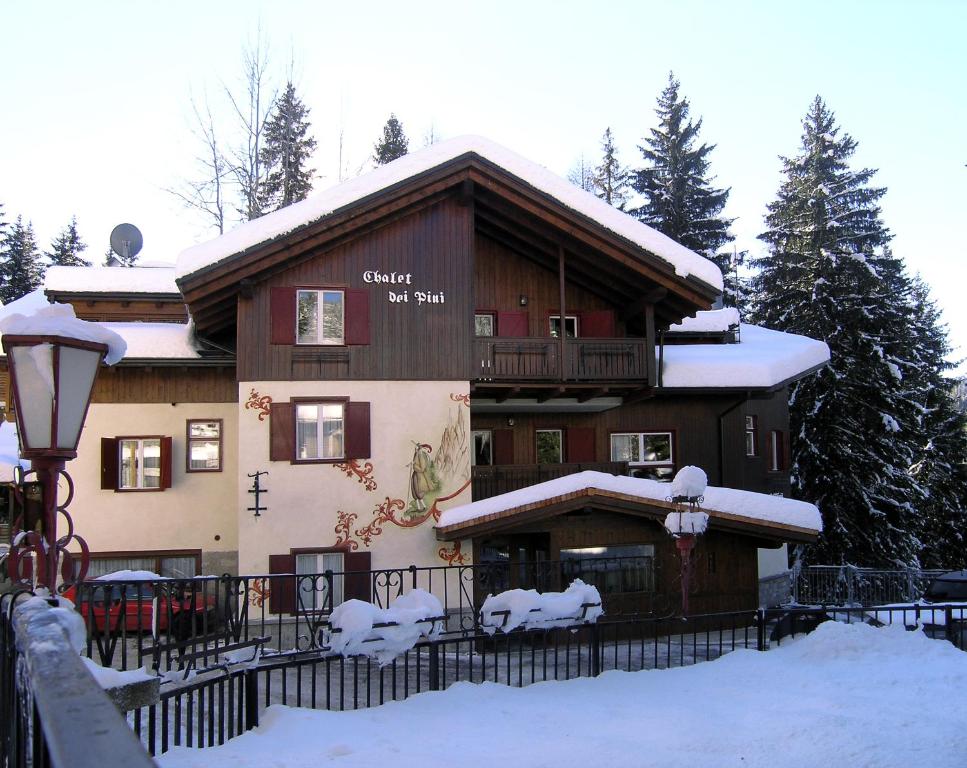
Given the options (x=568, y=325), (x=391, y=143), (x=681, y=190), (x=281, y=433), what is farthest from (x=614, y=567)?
(x=391, y=143)

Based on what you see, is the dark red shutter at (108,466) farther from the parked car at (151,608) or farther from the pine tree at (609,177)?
the pine tree at (609,177)

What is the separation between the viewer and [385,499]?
1850 cm

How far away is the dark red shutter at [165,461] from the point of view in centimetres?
2012

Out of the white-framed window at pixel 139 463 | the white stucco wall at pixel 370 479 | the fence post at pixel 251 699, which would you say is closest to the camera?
the fence post at pixel 251 699

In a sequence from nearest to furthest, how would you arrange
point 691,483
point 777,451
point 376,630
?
Result: point 376,630, point 691,483, point 777,451

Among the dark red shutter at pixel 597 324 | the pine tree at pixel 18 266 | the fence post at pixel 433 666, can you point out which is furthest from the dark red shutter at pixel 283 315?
the pine tree at pixel 18 266

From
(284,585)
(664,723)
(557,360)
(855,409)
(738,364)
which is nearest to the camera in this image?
(664,723)

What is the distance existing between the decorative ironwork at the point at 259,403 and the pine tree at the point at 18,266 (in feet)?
117

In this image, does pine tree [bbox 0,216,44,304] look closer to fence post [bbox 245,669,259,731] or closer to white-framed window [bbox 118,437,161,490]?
white-framed window [bbox 118,437,161,490]

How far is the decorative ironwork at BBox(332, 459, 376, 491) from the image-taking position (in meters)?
18.4

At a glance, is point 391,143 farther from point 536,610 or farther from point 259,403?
point 536,610

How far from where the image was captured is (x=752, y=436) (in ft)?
82.0

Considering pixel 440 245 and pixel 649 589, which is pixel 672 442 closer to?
pixel 649 589

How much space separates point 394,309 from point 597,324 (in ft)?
18.9
